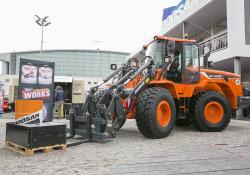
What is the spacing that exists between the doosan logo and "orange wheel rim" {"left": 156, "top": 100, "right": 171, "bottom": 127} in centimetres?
483

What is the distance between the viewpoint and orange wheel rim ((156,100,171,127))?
8523 millimetres

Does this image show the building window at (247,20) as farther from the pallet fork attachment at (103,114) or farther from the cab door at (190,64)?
the pallet fork attachment at (103,114)

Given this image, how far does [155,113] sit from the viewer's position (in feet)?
26.8

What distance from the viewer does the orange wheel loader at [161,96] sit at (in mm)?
8148

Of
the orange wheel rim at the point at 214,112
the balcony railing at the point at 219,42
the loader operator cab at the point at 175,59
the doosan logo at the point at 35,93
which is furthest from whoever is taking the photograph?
the balcony railing at the point at 219,42

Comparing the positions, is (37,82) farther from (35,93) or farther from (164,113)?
(164,113)

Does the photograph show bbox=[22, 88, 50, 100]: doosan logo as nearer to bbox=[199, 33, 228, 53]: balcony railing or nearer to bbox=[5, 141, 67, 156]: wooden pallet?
bbox=[5, 141, 67, 156]: wooden pallet

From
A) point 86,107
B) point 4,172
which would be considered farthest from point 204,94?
point 4,172

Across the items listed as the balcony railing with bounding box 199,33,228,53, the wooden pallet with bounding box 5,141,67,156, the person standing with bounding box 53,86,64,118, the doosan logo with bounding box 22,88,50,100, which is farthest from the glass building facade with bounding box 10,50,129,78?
the wooden pallet with bounding box 5,141,67,156

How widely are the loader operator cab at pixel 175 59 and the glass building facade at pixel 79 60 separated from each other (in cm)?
6173

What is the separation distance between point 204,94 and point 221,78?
1.04 meters

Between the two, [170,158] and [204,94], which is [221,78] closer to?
[204,94]

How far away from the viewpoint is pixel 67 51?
8006cm

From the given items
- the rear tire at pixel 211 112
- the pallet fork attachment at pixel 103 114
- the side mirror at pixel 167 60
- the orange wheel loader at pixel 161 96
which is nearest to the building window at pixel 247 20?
the orange wheel loader at pixel 161 96
